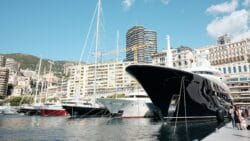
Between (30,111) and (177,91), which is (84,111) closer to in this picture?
(177,91)

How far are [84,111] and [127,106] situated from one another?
392 inches

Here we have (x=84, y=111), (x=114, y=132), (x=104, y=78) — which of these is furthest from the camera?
(x=104, y=78)

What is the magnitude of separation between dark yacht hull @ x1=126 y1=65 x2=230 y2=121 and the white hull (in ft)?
70.1

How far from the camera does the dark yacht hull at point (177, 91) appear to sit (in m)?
23.9

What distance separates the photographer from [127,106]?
48406mm

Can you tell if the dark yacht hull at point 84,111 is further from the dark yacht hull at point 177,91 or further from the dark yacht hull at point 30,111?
the dark yacht hull at point 177,91

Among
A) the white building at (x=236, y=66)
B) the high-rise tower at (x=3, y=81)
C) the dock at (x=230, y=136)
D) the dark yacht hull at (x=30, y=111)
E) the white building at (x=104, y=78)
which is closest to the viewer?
the dock at (x=230, y=136)

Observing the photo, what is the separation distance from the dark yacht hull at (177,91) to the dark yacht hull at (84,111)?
26.9 meters

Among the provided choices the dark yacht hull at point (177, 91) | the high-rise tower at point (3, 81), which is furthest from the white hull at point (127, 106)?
the high-rise tower at point (3, 81)

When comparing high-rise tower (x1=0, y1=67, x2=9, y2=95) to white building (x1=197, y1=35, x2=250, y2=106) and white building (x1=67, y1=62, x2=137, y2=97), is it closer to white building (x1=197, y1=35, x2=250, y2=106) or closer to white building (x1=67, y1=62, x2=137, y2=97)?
white building (x1=67, y1=62, x2=137, y2=97)

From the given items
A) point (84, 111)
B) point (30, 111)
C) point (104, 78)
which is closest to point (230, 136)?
point (84, 111)

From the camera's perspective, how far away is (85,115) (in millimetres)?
52156

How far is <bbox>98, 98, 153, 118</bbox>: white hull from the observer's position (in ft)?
157

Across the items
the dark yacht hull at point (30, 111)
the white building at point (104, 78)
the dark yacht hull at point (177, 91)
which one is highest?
the white building at point (104, 78)
